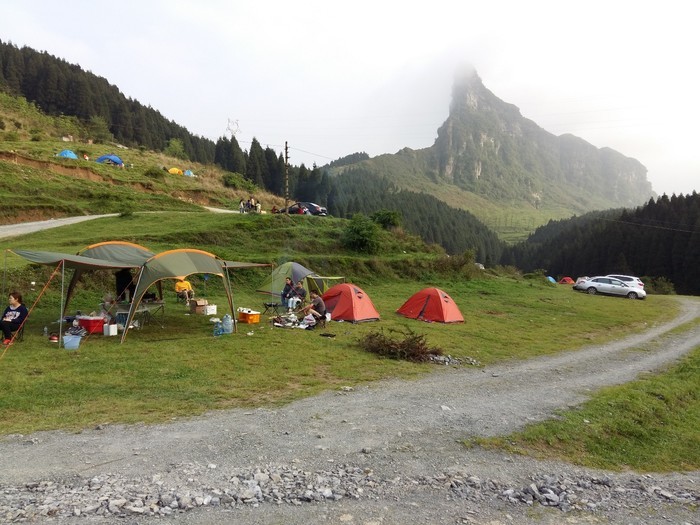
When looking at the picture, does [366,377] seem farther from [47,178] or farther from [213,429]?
[47,178]

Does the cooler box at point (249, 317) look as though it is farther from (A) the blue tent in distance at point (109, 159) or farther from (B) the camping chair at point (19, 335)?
(A) the blue tent in distance at point (109, 159)

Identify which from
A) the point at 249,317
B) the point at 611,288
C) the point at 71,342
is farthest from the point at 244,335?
the point at 611,288

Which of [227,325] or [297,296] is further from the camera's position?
[297,296]

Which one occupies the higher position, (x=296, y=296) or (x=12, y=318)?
(x=296, y=296)

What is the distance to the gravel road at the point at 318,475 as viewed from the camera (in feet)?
16.2

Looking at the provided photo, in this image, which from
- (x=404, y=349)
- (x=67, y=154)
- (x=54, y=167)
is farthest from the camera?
(x=67, y=154)

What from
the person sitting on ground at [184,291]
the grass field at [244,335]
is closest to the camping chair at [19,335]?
the grass field at [244,335]

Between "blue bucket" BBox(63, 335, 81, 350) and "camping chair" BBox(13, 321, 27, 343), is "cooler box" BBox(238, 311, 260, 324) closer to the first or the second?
"blue bucket" BBox(63, 335, 81, 350)

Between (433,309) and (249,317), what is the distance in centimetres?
798

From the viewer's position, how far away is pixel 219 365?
11047 mm

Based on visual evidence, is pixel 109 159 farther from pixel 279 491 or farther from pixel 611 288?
pixel 279 491

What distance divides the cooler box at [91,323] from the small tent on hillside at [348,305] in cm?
811

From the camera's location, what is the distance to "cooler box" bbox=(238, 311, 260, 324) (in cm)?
1611

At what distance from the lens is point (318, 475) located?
5.85 m
